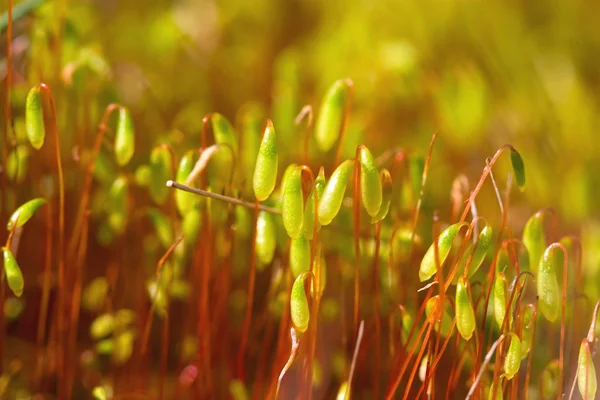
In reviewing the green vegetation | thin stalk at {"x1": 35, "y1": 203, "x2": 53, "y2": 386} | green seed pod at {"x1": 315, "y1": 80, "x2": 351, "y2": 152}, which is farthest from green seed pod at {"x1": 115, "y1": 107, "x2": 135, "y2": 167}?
green seed pod at {"x1": 315, "y1": 80, "x2": 351, "y2": 152}

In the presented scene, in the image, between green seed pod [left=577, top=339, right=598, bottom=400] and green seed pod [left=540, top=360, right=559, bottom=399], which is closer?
green seed pod [left=577, top=339, right=598, bottom=400]

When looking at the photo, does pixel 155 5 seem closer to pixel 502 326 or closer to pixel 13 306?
pixel 13 306

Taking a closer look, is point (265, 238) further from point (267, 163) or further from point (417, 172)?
point (417, 172)

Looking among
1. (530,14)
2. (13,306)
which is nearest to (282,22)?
(530,14)

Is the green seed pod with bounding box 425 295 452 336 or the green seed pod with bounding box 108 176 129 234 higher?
the green seed pod with bounding box 108 176 129 234

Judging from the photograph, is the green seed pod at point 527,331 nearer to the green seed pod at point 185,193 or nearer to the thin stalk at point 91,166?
the green seed pod at point 185,193

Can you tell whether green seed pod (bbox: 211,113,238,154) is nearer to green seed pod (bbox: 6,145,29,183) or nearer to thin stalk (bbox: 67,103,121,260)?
thin stalk (bbox: 67,103,121,260)

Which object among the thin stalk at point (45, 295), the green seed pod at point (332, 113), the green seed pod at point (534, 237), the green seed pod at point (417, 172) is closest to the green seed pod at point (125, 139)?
the thin stalk at point (45, 295)
